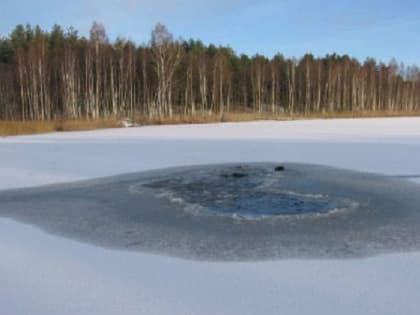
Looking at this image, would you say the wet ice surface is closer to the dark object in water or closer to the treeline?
the dark object in water

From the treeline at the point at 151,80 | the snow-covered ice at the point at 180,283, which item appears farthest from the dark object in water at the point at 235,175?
the treeline at the point at 151,80

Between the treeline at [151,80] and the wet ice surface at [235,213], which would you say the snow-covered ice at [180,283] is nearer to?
the wet ice surface at [235,213]

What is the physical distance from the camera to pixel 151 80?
38094 mm

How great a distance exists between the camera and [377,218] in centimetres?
432

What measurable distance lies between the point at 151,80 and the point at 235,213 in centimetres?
3484

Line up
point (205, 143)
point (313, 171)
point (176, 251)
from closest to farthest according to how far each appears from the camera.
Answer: point (176, 251), point (313, 171), point (205, 143)

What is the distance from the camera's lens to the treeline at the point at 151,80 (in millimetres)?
32844

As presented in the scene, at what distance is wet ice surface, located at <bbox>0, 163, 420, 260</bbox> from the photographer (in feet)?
11.6

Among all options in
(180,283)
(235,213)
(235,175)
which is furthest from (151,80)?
(180,283)

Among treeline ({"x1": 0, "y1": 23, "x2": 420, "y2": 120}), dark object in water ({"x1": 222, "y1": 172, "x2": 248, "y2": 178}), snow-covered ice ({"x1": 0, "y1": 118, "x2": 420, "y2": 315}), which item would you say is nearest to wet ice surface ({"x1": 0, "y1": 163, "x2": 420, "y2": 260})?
dark object in water ({"x1": 222, "y1": 172, "x2": 248, "y2": 178})

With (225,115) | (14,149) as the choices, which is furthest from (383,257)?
(225,115)

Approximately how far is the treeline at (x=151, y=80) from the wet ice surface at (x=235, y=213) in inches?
807

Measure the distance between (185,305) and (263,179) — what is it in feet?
14.3

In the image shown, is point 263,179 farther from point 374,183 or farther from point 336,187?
point 374,183
